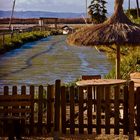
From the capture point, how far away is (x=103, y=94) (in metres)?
9.07

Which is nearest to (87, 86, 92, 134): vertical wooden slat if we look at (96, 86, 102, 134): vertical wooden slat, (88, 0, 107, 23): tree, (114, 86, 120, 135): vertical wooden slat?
(96, 86, 102, 134): vertical wooden slat

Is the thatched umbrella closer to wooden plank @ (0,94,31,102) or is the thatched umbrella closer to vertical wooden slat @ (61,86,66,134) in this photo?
vertical wooden slat @ (61,86,66,134)

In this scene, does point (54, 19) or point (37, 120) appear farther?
point (54, 19)

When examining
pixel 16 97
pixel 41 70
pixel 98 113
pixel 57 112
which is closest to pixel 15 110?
pixel 16 97

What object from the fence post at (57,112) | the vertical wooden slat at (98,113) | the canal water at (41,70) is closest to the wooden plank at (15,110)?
the fence post at (57,112)

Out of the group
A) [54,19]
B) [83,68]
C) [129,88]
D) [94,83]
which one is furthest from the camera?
[54,19]

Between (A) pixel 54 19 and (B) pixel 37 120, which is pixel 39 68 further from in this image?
(A) pixel 54 19

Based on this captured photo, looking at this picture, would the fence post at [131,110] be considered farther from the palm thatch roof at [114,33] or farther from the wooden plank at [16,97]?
the palm thatch roof at [114,33]

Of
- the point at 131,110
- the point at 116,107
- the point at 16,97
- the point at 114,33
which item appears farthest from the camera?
the point at 114,33

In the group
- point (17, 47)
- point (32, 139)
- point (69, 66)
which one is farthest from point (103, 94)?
point (17, 47)

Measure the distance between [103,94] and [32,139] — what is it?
1450 millimetres

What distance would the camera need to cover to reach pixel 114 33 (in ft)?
34.9

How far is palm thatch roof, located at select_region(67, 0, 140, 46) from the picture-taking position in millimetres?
10570

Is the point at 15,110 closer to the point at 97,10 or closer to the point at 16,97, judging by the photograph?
the point at 16,97
